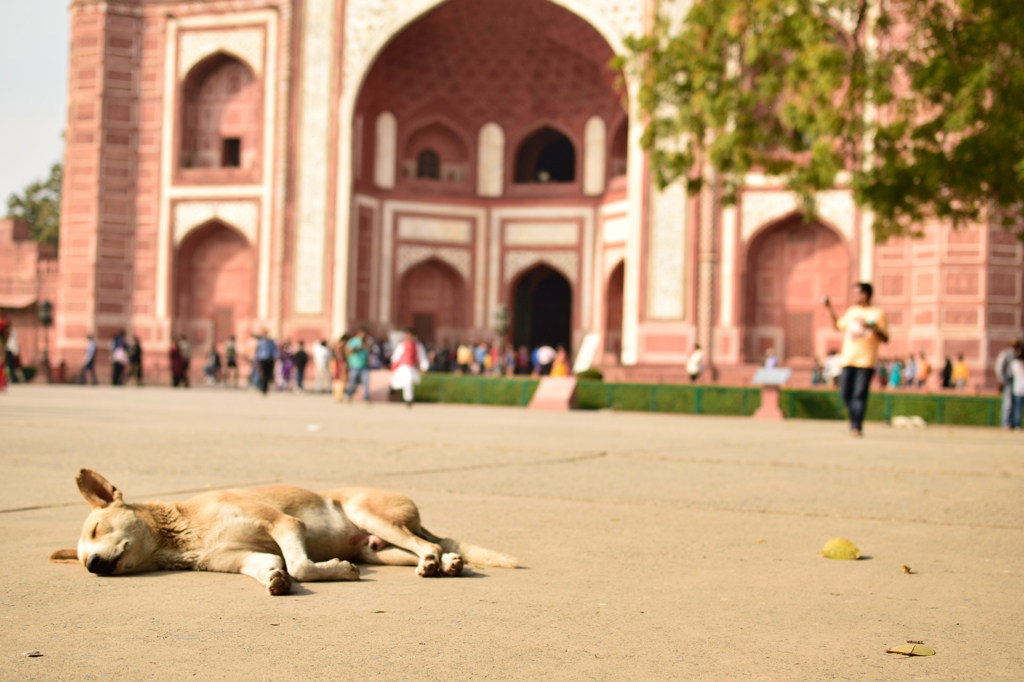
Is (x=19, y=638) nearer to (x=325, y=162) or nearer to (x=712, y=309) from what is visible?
(x=712, y=309)

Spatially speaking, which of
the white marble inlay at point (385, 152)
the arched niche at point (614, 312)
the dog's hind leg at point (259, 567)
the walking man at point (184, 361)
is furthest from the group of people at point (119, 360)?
the dog's hind leg at point (259, 567)

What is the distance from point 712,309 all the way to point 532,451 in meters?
21.0

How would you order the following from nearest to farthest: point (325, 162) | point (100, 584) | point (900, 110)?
point (100, 584), point (900, 110), point (325, 162)

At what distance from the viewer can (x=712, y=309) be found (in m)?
29.2

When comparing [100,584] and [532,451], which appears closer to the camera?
[100,584]

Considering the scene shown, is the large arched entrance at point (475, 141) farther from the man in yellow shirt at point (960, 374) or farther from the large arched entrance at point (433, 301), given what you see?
the man in yellow shirt at point (960, 374)

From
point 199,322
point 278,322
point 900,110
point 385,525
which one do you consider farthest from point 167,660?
point 199,322

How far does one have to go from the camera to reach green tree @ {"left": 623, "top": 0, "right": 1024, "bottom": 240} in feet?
41.3

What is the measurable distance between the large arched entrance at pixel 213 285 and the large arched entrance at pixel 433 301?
4.61 metres

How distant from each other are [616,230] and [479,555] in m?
29.7

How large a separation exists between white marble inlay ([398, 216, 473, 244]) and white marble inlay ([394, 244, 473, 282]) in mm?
264

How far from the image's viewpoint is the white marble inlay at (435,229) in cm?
3416

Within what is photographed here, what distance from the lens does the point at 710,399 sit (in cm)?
1914

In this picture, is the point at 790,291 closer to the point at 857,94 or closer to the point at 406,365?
the point at 406,365
